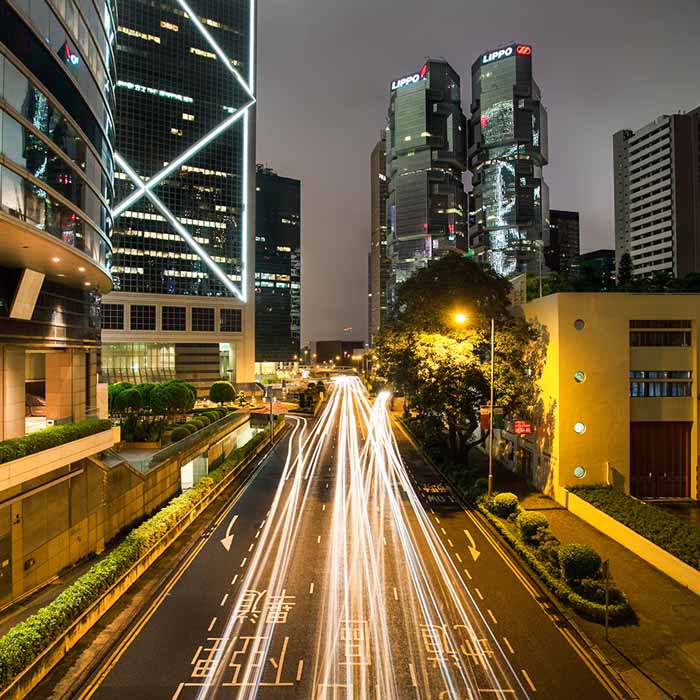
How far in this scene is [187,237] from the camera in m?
91.6

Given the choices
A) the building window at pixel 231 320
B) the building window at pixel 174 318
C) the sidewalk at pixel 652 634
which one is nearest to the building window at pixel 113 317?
the building window at pixel 174 318

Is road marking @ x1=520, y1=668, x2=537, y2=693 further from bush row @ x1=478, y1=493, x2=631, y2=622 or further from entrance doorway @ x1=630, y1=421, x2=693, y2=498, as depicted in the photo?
entrance doorway @ x1=630, y1=421, x2=693, y2=498

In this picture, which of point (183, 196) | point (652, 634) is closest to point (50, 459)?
point (652, 634)

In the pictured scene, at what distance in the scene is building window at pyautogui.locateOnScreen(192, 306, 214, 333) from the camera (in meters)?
91.3

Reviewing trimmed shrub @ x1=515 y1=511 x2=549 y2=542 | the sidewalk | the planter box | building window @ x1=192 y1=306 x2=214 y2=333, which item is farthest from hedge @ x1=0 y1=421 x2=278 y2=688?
building window @ x1=192 y1=306 x2=214 y2=333

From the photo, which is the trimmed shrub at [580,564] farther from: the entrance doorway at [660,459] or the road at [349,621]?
the entrance doorway at [660,459]

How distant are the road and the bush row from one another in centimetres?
71

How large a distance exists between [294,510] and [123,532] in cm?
836

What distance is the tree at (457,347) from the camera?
2953cm

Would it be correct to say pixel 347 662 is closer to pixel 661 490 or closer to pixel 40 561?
pixel 40 561

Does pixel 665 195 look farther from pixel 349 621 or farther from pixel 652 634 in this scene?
pixel 349 621

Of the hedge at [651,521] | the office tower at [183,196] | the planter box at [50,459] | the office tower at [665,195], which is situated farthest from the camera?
the office tower at [665,195]

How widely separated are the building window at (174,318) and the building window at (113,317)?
275 inches

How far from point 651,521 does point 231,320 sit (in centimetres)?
8122
